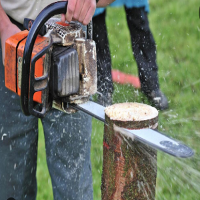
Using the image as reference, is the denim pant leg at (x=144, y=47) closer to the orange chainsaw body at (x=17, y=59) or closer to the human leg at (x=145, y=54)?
the human leg at (x=145, y=54)

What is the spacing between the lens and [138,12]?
10.0 feet

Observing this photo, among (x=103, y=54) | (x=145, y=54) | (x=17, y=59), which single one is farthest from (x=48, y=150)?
(x=145, y=54)

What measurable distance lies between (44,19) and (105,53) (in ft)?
5.90

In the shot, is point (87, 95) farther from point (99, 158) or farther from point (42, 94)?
point (99, 158)

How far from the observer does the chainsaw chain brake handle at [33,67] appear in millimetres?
1247

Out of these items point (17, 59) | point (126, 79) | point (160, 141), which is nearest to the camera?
point (160, 141)

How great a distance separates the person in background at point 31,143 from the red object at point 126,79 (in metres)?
1.70

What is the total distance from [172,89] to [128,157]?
217cm

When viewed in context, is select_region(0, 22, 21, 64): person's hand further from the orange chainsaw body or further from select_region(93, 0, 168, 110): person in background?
select_region(93, 0, 168, 110): person in background

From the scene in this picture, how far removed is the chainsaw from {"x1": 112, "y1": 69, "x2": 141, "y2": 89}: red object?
79.4 inches

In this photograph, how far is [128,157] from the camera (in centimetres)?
120

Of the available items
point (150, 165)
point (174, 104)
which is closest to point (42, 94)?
point (150, 165)

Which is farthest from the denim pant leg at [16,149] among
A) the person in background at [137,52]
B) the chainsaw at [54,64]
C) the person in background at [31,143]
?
the person in background at [137,52]

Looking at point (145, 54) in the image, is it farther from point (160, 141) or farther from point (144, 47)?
→ point (160, 141)
